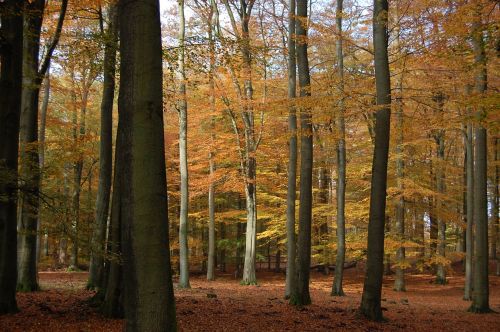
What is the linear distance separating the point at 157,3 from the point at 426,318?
861 centimetres

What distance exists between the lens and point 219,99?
710 inches

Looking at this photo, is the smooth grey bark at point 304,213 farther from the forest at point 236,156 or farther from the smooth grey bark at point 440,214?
the smooth grey bark at point 440,214

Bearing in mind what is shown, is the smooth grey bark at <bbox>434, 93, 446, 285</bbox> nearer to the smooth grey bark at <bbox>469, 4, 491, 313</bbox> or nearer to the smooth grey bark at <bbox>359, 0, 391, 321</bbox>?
the smooth grey bark at <bbox>469, 4, 491, 313</bbox>

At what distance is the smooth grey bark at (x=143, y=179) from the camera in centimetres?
348

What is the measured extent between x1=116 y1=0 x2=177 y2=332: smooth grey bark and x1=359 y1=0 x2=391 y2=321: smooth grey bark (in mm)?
5561

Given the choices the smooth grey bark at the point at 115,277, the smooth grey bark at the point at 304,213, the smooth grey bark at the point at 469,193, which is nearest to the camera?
the smooth grey bark at the point at 115,277

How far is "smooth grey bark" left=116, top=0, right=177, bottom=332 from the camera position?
3479 mm

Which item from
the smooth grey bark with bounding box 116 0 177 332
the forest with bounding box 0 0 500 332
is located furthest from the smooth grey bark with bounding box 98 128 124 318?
the smooth grey bark with bounding box 116 0 177 332

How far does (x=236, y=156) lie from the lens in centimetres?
1897

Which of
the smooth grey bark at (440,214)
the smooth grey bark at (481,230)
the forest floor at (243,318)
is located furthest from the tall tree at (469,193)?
the smooth grey bark at (440,214)

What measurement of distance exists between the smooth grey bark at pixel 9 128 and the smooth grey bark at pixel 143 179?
145 inches

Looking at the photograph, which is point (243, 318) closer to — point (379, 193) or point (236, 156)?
point (379, 193)

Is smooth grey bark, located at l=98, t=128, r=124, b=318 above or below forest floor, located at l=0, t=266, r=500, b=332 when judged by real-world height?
above

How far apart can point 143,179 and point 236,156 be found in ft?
50.7
